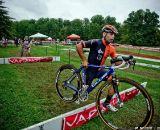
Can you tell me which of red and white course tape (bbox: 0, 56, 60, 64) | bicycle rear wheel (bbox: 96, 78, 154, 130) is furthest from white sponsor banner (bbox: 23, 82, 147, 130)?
red and white course tape (bbox: 0, 56, 60, 64)

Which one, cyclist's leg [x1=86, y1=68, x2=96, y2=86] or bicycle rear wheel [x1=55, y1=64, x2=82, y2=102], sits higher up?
cyclist's leg [x1=86, y1=68, x2=96, y2=86]

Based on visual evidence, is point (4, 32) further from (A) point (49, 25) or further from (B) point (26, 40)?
(A) point (49, 25)

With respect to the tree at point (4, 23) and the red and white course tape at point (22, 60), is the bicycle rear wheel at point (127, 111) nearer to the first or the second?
the red and white course tape at point (22, 60)

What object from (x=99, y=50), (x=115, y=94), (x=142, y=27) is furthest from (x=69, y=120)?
(x=142, y=27)

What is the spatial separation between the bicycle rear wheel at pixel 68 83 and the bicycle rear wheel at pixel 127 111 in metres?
0.82

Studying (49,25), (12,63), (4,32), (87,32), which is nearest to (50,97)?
(12,63)

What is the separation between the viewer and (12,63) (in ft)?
47.3

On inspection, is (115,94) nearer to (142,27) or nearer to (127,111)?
(127,111)

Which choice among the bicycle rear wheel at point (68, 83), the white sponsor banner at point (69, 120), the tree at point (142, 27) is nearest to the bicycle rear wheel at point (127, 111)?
the white sponsor banner at point (69, 120)

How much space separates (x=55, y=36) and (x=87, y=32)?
2191 centimetres

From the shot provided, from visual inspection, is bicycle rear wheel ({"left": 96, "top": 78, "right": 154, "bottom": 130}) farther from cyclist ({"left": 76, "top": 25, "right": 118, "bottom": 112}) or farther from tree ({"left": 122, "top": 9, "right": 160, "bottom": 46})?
tree ({"left": 122, "top": 9, "right": 160, "bottom": 46})

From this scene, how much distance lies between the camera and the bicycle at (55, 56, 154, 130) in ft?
15.9

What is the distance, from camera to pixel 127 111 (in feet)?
20.5

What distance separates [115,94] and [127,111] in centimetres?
163
